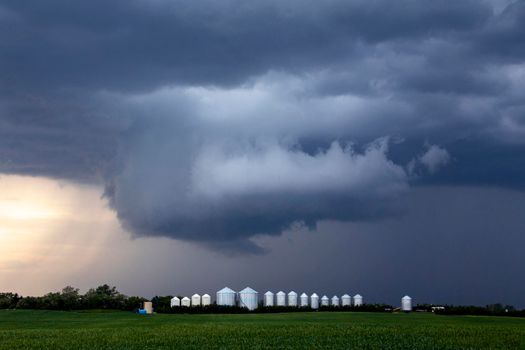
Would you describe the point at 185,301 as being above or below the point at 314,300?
above

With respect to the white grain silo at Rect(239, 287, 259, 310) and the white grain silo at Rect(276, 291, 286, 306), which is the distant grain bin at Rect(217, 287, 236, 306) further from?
the white grain silo at Rect(276, 291, 286, 306)

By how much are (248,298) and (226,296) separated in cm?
307

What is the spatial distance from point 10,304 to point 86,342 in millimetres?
66453

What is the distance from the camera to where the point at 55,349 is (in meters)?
26.5

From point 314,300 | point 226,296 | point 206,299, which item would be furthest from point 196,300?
point 314,300

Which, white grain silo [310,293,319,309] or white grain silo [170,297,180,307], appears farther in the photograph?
white grain silo [310,293,319,309]

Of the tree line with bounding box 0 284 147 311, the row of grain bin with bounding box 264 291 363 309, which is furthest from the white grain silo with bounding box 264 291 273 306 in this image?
the tree line with bounding box 0 284 147 311

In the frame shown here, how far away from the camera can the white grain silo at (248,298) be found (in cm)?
8881

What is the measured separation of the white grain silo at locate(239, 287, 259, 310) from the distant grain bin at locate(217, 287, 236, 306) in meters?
1.12

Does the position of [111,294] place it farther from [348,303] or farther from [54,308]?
[348,303]

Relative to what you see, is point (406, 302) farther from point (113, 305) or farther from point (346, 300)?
point (113, 305)

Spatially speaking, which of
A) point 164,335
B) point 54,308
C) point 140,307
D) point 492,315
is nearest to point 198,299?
point 140,307

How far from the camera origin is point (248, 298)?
293 ft

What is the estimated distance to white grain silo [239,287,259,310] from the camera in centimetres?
8881
